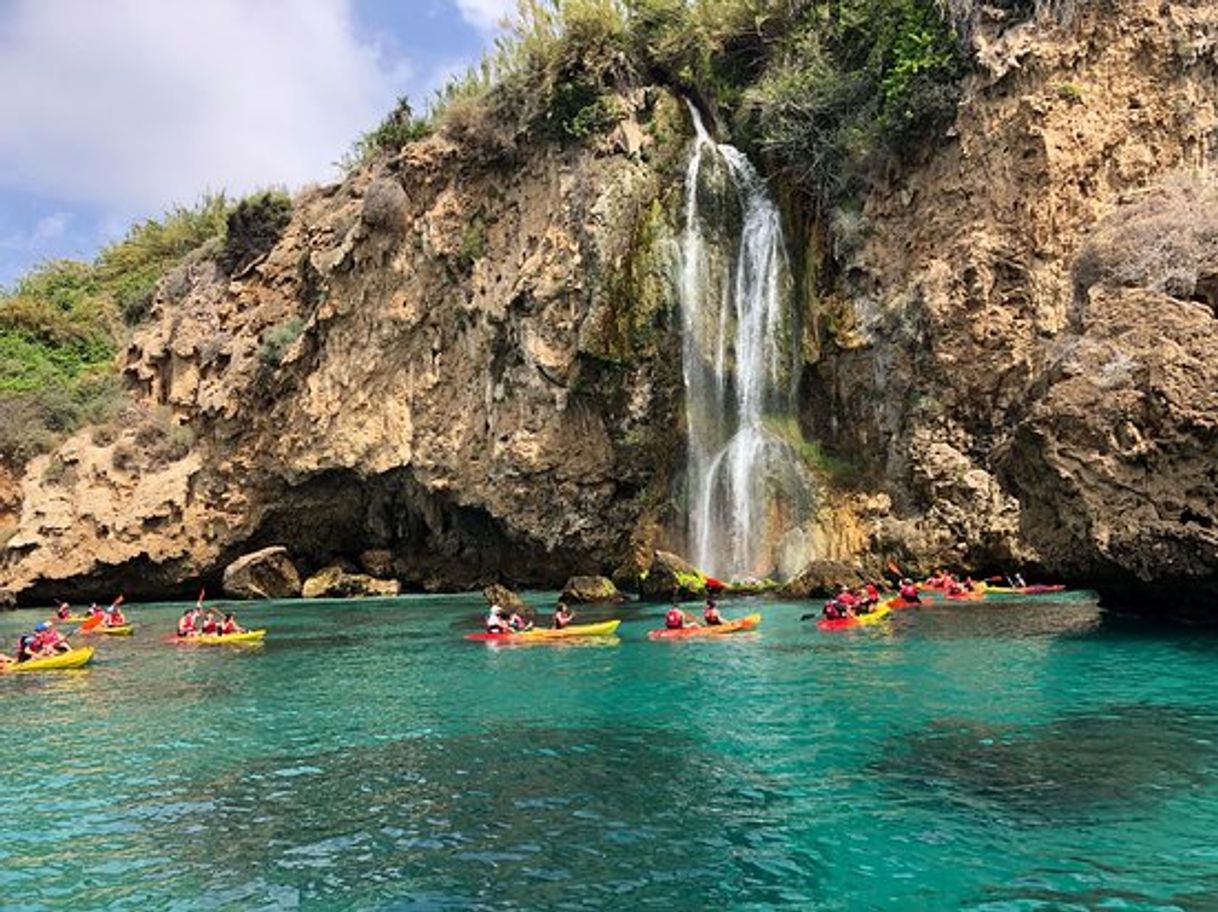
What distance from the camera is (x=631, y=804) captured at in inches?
396

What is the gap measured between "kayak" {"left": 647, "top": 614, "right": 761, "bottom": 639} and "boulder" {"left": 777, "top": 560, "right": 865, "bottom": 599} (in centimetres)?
665

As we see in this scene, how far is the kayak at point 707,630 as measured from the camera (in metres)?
23.0

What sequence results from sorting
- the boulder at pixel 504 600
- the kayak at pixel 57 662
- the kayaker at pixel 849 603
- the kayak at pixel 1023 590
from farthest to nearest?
the kayak at pixel 1023 590 < the boulder at pixel 504 600 < the kayaker at pixel 849 603 < the kayak at pixel 57 662

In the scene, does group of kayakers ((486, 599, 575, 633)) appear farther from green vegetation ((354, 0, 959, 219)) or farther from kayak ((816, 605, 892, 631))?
green vegetation ((354, 0, 959, 219))

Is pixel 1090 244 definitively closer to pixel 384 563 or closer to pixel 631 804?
pixel 631 804

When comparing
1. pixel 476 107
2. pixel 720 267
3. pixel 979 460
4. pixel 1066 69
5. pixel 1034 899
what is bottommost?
pixel 1034 899

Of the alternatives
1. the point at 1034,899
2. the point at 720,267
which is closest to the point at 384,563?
the point at 720,267

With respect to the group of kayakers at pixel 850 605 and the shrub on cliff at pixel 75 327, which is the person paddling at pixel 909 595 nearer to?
the group of kayakers at pixel 850 605

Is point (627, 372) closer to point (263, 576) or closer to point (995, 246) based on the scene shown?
point (995, 246)

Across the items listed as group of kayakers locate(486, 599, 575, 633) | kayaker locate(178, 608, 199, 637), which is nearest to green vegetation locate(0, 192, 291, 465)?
kayaker locate(178, 608, 199, 637)

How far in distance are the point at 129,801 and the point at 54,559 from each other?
3346 cm

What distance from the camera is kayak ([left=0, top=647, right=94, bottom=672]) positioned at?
22.3m

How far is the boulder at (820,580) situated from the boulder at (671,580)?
2.72m

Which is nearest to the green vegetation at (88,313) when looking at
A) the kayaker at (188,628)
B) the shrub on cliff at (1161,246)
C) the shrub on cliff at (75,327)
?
the shrub on cliff at (75,327)
